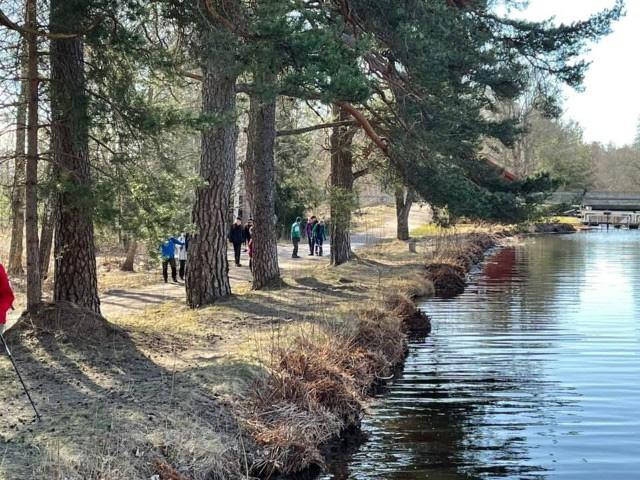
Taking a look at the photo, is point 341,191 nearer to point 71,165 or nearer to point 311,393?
point 71,165

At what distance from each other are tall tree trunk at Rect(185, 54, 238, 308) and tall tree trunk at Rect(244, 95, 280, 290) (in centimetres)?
240

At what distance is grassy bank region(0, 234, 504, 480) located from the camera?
261 inches

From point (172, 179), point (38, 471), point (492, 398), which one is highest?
point (172, 179)

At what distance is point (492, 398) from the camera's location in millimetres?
11250

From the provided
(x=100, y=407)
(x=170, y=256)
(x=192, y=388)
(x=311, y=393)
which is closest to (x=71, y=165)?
(x=192, y=388)

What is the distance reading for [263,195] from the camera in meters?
17.4

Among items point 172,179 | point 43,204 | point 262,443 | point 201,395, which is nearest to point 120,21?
point 172,179

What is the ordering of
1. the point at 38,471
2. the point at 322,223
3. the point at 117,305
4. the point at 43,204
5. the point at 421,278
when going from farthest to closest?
1. the point at 322,223
2. the point at 421,278
3. the point at 117,305
4. the point at 43,204
5. the point at 38,471

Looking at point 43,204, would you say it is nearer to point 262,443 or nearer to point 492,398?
point 262,443

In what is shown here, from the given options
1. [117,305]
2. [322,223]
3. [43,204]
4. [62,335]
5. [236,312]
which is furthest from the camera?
[322,223]

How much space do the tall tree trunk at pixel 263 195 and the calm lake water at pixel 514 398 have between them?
419cm

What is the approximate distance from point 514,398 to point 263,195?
819 cm

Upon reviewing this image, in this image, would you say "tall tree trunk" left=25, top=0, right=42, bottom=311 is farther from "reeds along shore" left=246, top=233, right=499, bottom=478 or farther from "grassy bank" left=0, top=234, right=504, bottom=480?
"reeds along shore" left=246, top=233, right=499, bottom=478

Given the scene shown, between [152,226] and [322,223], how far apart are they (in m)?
23.3
